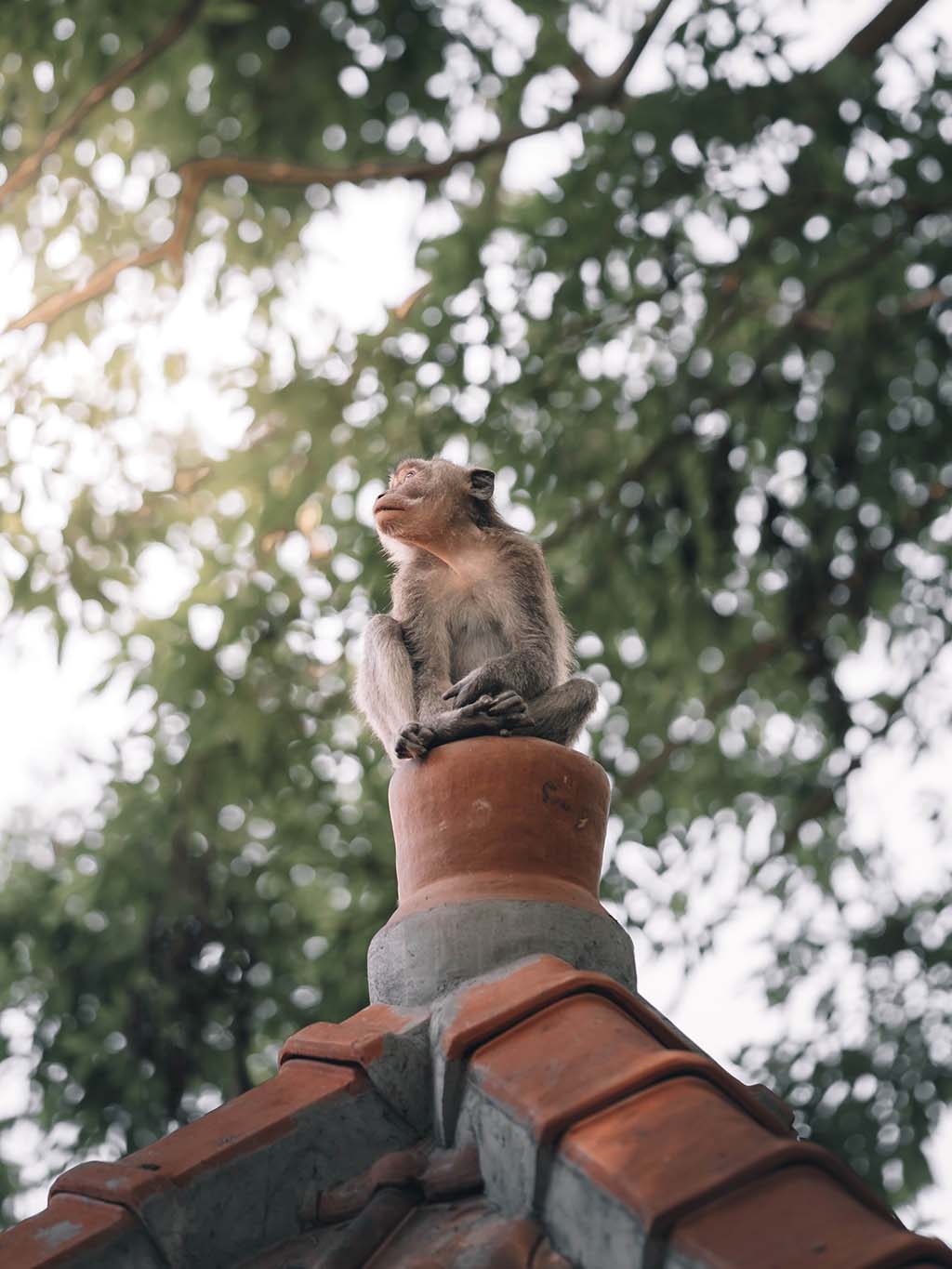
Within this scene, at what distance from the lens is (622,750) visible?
8.20 metres

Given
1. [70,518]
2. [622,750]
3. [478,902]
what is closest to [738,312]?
[622,750]

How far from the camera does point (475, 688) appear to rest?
322cm

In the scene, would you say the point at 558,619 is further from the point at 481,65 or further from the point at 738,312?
the point at 481,65

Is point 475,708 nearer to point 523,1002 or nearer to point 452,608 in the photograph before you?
point 452,608

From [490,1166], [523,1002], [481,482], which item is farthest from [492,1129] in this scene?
[481,482]

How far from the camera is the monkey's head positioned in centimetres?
353

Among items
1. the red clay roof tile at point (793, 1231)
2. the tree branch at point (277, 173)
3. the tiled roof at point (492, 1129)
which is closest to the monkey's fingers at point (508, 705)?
the tiled roof at point (492, 1129)

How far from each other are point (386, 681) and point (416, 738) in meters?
0.48

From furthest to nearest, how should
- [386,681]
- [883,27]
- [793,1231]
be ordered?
[883,27], [386,681], [793,1231]

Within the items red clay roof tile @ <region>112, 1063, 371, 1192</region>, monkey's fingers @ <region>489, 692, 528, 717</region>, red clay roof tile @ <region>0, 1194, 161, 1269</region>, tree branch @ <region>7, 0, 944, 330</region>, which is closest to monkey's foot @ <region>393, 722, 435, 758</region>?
monkey's fingers @ <region>489, 692, 528, 717</region>

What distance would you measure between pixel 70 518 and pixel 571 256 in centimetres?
248

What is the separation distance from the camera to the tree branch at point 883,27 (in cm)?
714

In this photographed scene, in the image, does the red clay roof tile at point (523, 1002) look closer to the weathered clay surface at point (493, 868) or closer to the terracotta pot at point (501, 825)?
the weathered clay surface at point (493, 868)

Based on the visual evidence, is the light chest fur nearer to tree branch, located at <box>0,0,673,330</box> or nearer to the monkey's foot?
the monkey's foot
